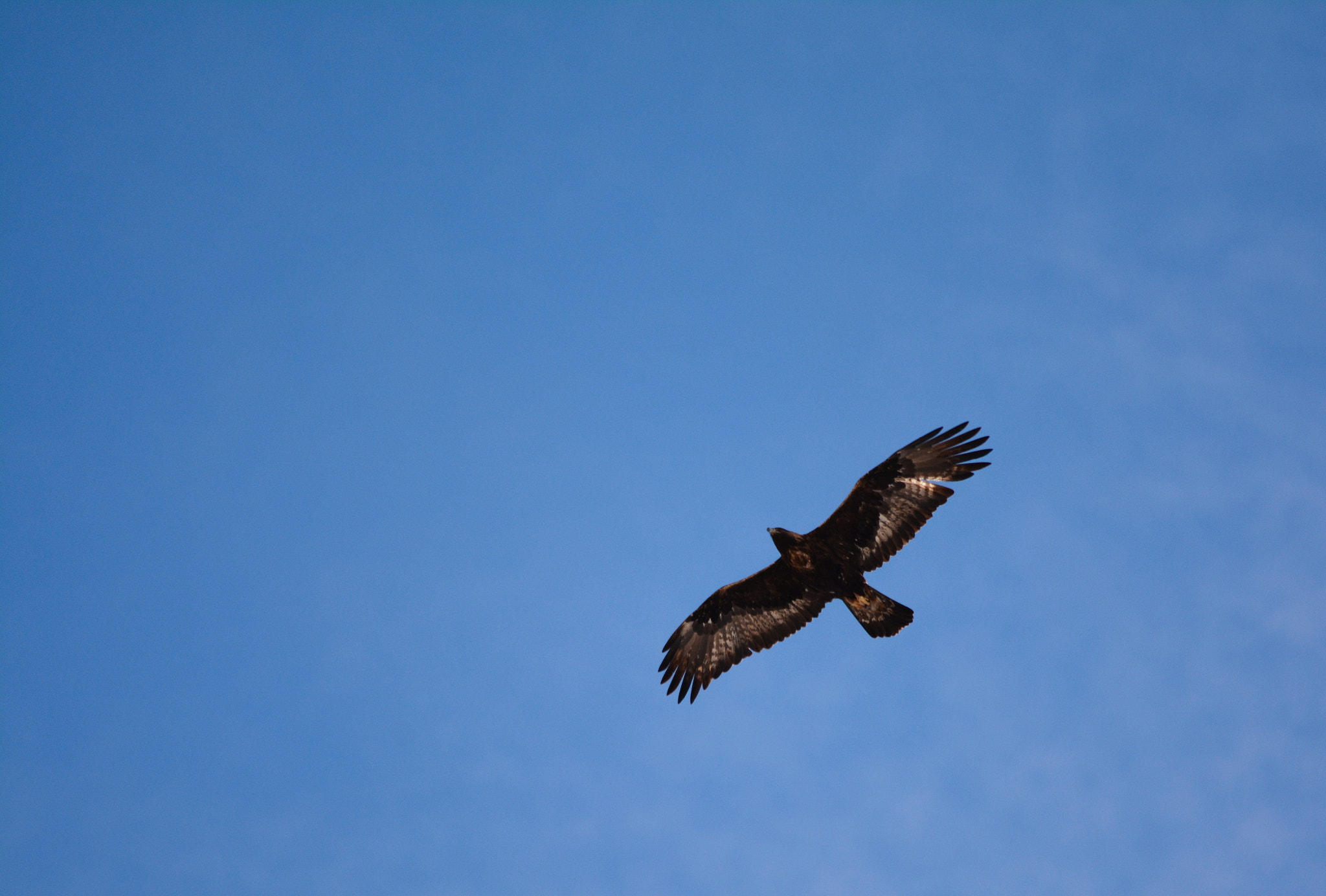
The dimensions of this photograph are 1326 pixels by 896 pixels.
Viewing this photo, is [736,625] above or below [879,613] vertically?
above

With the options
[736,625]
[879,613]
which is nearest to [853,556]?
[879,613]

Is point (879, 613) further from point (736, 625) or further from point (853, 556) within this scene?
point (736, 625)

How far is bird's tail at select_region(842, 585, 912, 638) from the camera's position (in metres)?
11.7

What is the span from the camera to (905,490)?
11492 mm

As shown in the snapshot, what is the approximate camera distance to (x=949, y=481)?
11484 millimetres

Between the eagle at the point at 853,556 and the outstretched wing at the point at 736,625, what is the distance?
1 centimetres

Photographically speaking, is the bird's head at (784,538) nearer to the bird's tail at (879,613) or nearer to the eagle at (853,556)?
the eagle at (853,556)

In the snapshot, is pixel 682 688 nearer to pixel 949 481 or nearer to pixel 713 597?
pixel 713 597

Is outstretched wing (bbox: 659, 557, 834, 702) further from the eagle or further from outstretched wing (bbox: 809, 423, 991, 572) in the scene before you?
outstretched wing (bbox: 809, 423, 991, 572)

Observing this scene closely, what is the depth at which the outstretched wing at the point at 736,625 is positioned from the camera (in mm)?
12516

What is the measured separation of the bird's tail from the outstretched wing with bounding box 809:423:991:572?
499mm

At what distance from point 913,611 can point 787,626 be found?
1.84m

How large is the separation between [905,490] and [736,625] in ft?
10.7

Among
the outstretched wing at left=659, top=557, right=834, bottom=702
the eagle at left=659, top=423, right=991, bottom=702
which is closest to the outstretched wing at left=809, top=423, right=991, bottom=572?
the eagle at left=659, top=423, right=991, bottom=702
